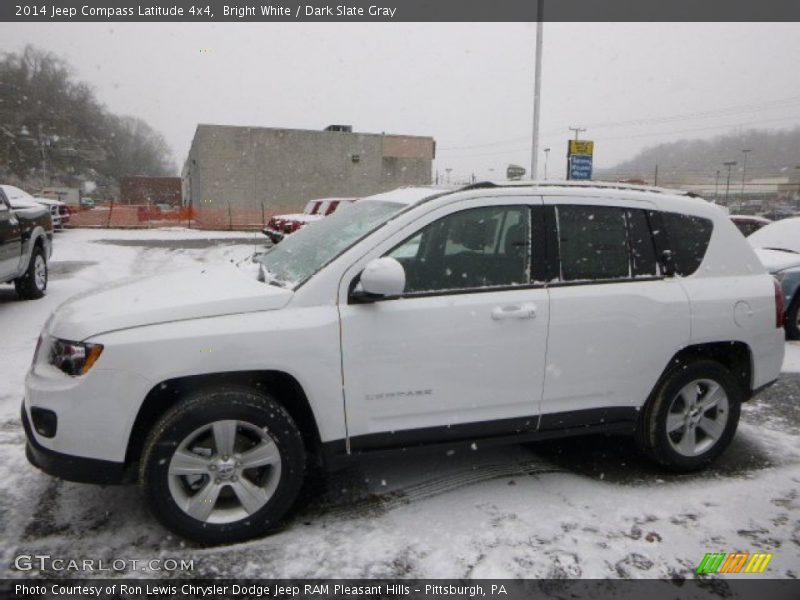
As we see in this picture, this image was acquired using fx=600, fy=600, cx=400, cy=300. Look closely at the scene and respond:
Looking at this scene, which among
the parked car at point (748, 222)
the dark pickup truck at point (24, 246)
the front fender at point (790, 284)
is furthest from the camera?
the parked car at point (748, 222)

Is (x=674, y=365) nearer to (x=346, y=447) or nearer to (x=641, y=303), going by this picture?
(x=641, y=303)

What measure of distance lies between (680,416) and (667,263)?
954mm

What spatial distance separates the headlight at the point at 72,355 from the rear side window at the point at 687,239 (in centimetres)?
326

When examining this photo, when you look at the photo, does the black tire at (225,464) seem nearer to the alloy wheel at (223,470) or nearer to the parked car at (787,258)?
the alloy wheel at (223,470)

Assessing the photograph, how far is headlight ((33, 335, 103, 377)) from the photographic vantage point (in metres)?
2.73

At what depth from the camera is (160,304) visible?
2904 millimetres

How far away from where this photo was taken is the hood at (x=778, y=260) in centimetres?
751

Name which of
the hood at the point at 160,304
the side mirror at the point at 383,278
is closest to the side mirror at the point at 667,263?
the side mirror at the point at 383,278

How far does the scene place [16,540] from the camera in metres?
2.93

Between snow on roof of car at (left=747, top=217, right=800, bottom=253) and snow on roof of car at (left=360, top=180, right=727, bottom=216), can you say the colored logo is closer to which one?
snow on roof of car at (left=360, top=180, right=727, bottom=216)

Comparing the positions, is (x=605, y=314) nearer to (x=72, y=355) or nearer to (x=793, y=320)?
(x=72, y=355)

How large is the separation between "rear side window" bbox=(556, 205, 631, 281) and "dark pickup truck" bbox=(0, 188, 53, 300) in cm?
769

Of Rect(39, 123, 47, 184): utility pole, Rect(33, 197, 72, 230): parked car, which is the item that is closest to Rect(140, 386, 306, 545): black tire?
Rect(33, 197, 72, 230): parked car

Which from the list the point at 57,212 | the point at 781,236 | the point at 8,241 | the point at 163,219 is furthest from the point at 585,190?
the point at 163,219
